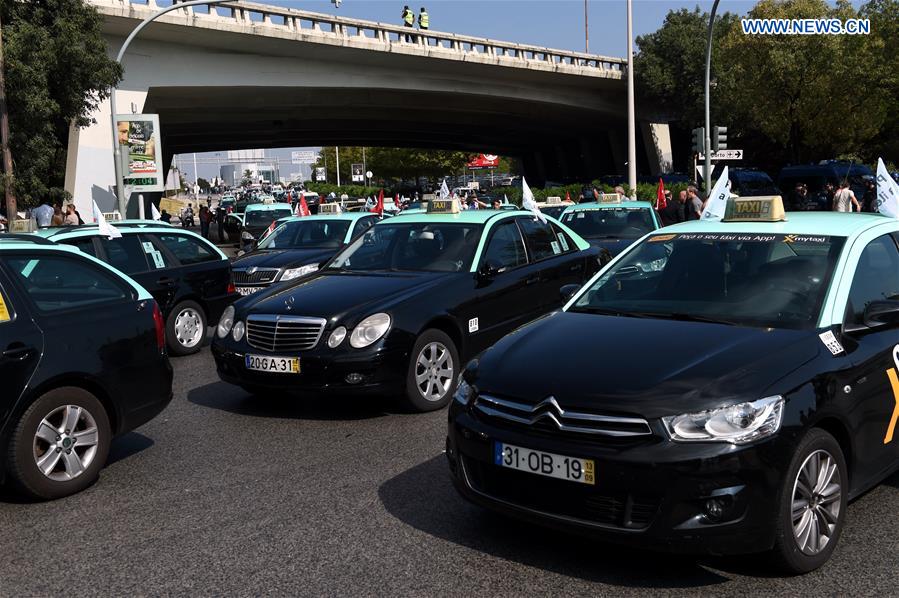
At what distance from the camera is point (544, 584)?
3.88 meters

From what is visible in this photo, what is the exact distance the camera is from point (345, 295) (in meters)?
7.20

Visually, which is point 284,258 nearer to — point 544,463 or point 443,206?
point 443,206

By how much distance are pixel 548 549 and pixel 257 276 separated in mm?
9409

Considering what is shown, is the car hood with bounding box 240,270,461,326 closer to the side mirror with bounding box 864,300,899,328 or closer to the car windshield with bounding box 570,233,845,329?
the car windshield with bounding box 570,233,845,329

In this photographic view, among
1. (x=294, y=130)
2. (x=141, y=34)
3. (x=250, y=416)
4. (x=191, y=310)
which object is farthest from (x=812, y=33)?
(x=250, y=416)

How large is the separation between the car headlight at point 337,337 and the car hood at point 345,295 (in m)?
0.06

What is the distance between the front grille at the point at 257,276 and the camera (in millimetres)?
12891

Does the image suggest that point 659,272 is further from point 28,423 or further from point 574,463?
point 28,423

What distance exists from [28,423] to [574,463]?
3200mm

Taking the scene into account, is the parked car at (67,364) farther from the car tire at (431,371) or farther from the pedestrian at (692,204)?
the pedestrian at (692,204)

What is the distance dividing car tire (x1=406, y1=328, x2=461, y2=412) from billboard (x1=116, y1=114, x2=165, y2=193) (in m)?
19.1

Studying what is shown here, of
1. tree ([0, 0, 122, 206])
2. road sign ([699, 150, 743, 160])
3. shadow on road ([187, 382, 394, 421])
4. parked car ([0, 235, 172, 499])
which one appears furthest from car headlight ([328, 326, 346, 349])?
road sign ([699, 150, 743, 160])

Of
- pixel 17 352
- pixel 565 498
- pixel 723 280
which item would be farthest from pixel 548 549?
pixel 17 352

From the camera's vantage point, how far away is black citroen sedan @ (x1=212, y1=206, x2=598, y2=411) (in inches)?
267
